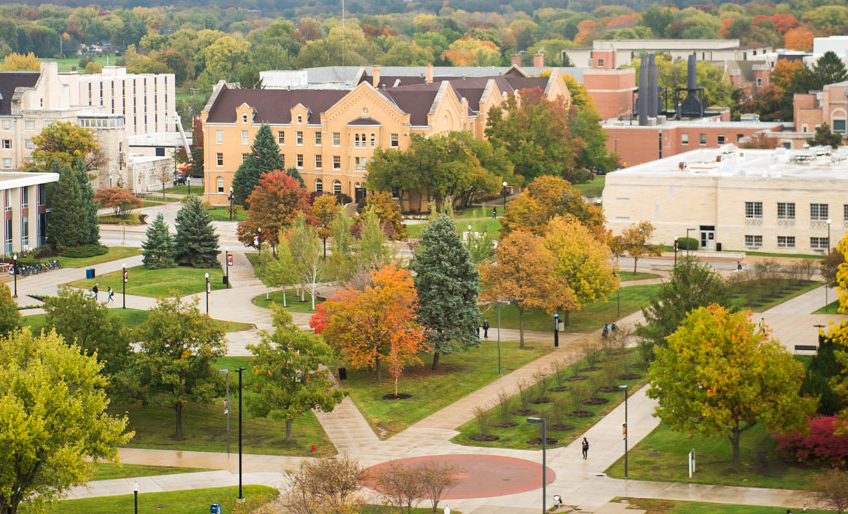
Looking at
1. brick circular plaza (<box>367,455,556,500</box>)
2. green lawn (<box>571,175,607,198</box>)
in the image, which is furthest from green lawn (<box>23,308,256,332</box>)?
green lawn (<box>571,175,607,198</box>)

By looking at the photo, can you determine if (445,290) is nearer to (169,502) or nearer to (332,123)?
(169,502)

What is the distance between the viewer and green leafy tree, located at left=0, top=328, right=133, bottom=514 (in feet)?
173

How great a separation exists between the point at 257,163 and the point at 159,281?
103 feet

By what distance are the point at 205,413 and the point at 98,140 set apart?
70.2 metres

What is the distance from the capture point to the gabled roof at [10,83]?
140 m

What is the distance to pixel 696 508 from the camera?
186 feet

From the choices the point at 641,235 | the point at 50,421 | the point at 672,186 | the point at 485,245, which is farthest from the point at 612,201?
the point at 50,421

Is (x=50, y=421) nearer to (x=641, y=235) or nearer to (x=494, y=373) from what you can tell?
(x=494, y=373)

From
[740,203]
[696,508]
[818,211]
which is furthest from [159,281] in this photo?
[696,508]

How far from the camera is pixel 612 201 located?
4577 inches

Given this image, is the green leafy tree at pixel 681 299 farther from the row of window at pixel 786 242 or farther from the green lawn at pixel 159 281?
the row of window at pixel 786 242

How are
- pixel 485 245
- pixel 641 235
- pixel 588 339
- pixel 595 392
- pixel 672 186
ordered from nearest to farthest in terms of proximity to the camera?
pixel 595 392, pixel 588 339, pixel 485 245, pixel 641 235, pixel 672 186

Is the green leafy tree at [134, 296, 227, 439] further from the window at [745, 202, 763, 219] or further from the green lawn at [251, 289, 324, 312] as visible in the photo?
the window at [745, 202, 763, 219]

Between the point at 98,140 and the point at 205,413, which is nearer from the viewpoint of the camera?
the point at 205,413
